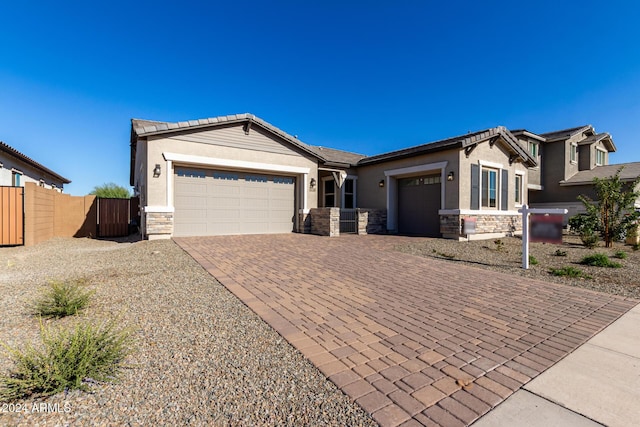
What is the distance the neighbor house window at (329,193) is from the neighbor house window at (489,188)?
277 inches

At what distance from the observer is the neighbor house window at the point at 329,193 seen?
15648 millimetres

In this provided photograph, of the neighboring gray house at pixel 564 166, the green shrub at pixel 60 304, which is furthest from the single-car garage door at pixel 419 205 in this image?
the green shrub at pixel 60 304

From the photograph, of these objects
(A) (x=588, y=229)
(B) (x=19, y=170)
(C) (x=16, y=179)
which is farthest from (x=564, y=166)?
(B) (x=19, y=170)

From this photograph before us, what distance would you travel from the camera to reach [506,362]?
8.24 feet

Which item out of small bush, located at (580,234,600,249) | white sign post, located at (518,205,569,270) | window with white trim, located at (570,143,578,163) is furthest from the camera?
window with white trim, located at (570,143,578,163)

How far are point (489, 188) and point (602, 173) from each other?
13103 mm

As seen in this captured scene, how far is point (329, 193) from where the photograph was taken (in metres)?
16.0

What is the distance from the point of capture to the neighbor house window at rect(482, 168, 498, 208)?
1233cm

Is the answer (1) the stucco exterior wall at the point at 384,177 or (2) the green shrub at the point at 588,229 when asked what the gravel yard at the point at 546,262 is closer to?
(2) the green shrub at the point at 588,229

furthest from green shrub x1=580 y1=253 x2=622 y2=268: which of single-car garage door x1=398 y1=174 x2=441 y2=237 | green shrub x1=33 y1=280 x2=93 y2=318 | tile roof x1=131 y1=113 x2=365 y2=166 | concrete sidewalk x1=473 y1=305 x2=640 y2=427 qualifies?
green shrub x1=33 y1=280 x2=93 y2=318

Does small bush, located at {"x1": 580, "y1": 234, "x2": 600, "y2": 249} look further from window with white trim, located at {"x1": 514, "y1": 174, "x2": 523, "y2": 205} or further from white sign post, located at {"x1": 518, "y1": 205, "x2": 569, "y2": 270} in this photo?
window with white trim, located at {"x1": 514, "y1": 174, "x2": 523, "y2": 205}

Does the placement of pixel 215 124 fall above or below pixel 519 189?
above

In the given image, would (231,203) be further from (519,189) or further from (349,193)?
(519,189)

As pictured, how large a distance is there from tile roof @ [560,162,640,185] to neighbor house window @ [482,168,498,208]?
9.92 meters
